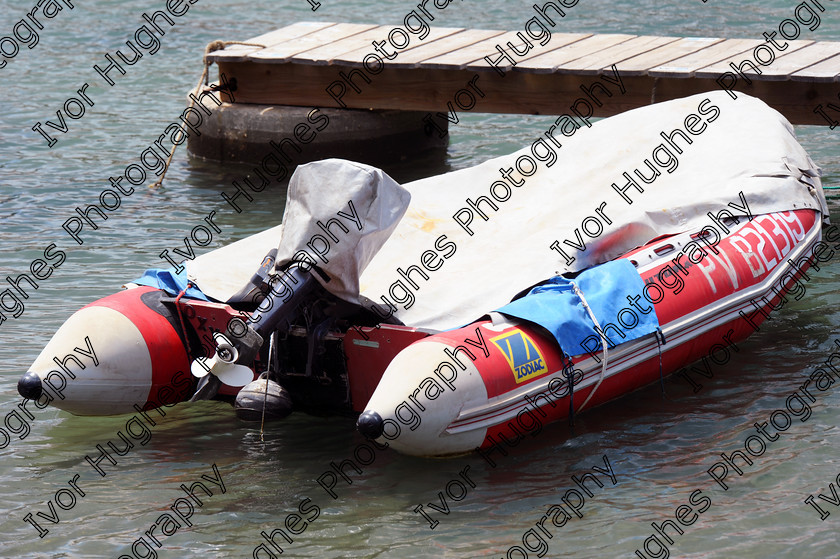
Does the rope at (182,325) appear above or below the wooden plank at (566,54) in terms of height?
below

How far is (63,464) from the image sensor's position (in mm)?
4898

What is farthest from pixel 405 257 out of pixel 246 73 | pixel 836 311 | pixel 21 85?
pixel 21 85

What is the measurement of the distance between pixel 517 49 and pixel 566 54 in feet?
1.47

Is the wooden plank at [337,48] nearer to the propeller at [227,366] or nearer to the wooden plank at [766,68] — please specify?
the wooden plank at [766,68]

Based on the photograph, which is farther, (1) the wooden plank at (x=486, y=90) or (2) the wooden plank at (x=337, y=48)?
(2) the wooden plank at (x=337, y=48)

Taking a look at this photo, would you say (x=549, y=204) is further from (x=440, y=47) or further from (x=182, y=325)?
(x=440, y=47)

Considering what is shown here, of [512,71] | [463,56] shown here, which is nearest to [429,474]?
[512,71]

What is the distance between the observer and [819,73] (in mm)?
7883

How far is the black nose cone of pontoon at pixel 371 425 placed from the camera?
167 inches

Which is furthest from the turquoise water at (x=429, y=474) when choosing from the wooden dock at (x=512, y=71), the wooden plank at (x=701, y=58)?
the wooden plank at (x=701, y=58)

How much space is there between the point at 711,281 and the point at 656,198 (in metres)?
0.77

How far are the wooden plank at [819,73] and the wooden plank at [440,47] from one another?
9.30ft

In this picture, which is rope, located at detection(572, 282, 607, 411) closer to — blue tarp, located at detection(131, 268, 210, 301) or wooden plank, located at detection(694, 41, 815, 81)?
blue tarp, located at detection(131, 268, 210, 301)

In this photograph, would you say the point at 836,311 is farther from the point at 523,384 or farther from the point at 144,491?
the point at 144,491
